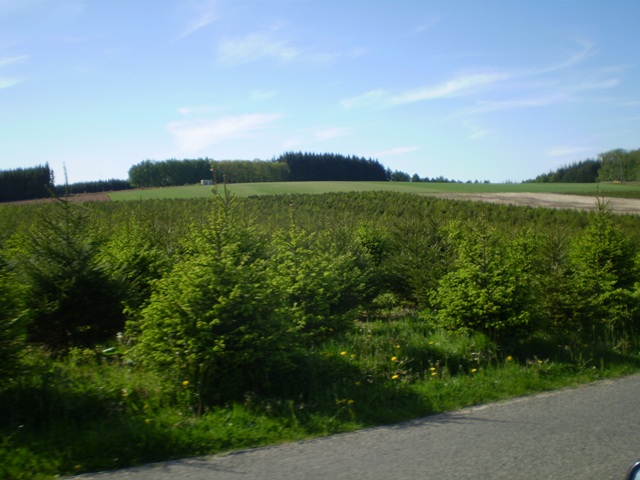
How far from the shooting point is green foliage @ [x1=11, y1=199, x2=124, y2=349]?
7.06 m

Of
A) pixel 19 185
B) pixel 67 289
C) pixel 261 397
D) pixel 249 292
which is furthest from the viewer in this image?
pixel 19 185

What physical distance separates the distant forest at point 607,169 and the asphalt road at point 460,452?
196 feet

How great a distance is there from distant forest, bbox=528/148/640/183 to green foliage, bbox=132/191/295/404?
198 feet

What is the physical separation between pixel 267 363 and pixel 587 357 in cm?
462

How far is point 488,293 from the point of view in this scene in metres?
7.63

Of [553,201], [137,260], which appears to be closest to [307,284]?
[137,260]

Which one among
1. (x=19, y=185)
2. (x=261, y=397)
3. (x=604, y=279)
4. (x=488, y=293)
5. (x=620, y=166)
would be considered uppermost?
(x=19, y=185)

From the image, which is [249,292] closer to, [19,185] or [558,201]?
[558,201]

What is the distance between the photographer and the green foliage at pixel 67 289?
706 centimetres

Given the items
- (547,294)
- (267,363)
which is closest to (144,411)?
(267,363)

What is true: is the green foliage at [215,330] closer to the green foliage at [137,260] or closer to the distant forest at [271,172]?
the green foliage at [137,260]

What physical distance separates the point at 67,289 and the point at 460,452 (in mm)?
5423

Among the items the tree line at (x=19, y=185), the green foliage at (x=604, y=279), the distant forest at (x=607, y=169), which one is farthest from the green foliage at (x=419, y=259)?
the distant forest at (x=607, y=169)

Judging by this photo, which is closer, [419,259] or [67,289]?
[67,289]
